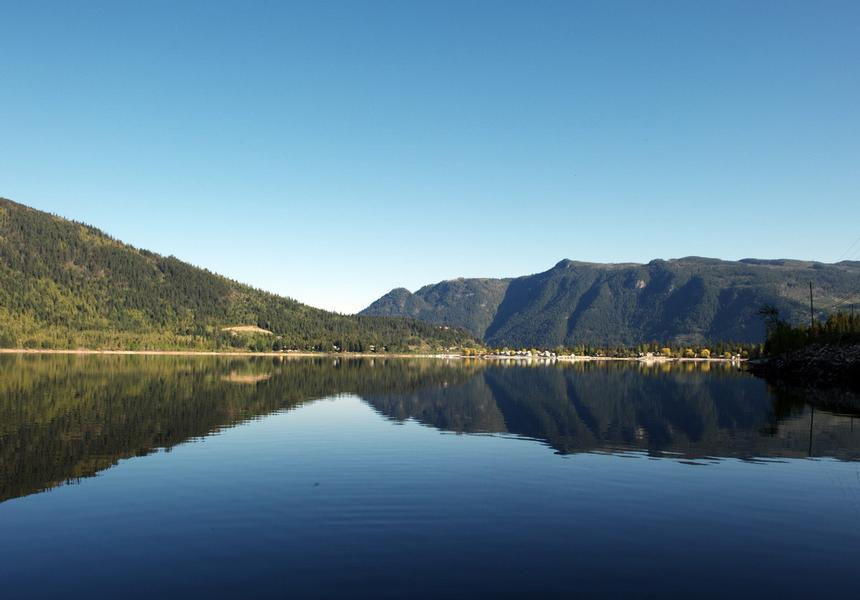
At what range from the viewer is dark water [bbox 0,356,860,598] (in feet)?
76.9

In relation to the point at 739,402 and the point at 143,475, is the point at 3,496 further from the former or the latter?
the point at 739,402

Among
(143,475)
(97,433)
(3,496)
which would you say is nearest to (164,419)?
(97,433)

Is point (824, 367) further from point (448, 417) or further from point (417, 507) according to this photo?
point (417, 507)

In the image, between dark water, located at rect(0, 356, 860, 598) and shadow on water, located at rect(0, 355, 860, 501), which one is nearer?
dark water, located at rect(0, 356, 860, 598)

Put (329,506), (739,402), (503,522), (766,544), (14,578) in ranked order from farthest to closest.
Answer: (739,402)
(329,506)
(503,522)
(766,544)
(14,578)

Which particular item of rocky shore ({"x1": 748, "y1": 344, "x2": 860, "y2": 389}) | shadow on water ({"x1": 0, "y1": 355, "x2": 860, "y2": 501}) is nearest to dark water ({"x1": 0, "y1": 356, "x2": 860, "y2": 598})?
shadow on water ({"x1": 0, "y1": 355, "x2": 860, "y2": 501})

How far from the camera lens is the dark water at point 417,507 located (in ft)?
76.9

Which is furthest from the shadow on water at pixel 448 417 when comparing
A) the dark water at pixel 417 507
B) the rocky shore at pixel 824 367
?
the rocky shore at pixel 824 367

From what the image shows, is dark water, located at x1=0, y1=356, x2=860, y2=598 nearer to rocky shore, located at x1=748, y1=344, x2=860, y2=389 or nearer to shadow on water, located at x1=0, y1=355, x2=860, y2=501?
shadow on water, located at x1=0, y1=355, x2=860, y2=501

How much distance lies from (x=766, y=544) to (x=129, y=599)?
25.8m

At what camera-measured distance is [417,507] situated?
34.2 meters

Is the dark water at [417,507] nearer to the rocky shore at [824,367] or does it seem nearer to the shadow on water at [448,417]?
the shadow on water at [448,417]

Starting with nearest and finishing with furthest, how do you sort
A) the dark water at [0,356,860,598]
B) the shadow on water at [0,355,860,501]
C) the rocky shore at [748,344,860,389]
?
the dark water at [0,356,860,598], the shadow on water at [0,355,860,501], the rocky shore at [748,344,860,389]

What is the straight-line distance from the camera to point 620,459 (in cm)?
4988
